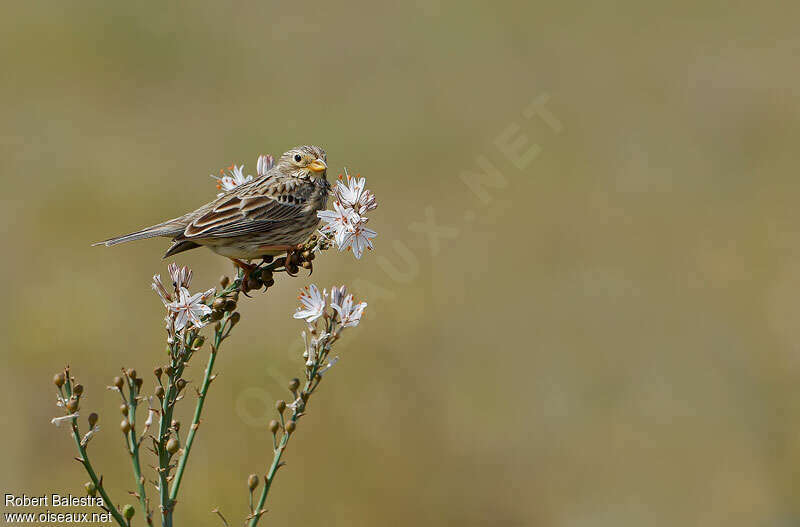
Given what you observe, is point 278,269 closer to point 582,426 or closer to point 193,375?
point 193,375

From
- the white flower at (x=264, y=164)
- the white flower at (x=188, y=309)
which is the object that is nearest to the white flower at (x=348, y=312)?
the white flower at (x=188, y=309)

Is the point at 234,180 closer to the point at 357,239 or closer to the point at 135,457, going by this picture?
the point at 357,239

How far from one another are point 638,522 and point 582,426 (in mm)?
1277

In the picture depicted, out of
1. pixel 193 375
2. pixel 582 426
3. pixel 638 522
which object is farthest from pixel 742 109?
pixel 193 375

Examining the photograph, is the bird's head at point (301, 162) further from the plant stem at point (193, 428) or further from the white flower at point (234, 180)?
the plant stem at point (193, 428)

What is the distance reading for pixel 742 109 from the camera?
14719 millimetres

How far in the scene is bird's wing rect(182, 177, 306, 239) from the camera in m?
5.01

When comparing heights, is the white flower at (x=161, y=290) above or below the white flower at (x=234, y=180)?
below

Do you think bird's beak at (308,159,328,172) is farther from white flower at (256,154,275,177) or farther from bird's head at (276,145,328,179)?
white flower at (256,154,275,177)

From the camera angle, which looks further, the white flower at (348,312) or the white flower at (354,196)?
the white flower at (354,196)

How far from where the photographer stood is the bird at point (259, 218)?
16.1 feet

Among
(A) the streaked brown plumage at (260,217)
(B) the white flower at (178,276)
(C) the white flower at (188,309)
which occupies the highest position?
(A) the streaked brown plumage at (260,217)

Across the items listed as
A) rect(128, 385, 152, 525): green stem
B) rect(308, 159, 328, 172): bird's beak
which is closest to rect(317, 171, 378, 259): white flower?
rect(128, 385, 152, 525): green stem

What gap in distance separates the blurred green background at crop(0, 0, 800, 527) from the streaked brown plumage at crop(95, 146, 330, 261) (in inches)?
92.7
